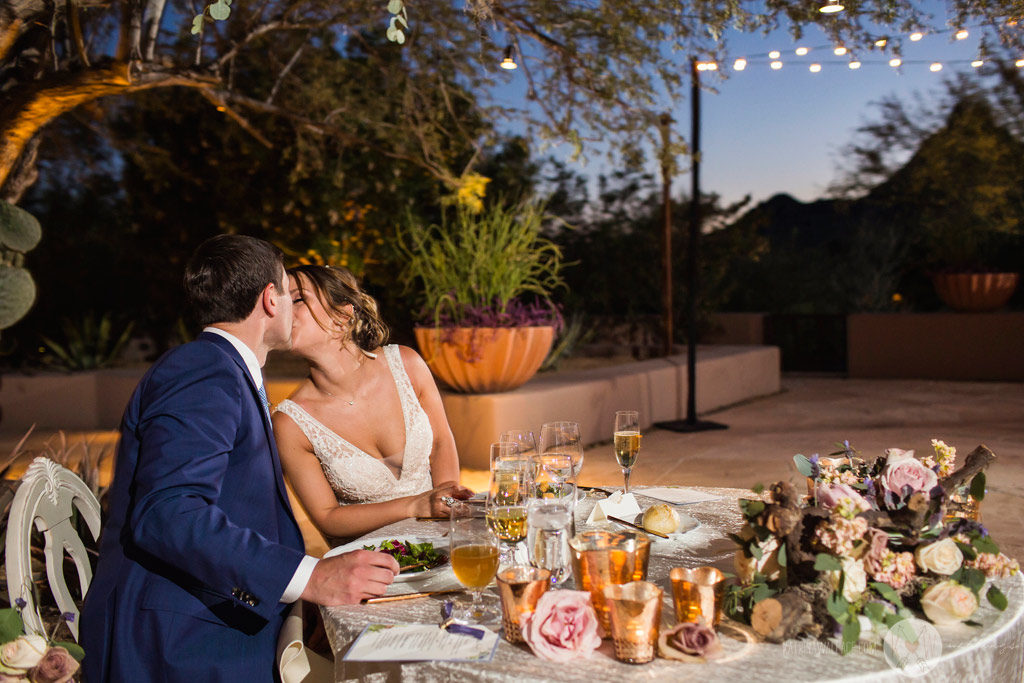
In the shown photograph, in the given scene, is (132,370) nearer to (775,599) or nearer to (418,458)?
(418,458)

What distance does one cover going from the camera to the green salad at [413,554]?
184 cm

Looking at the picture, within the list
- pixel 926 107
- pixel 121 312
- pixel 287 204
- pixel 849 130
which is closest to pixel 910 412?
pixel 287 204

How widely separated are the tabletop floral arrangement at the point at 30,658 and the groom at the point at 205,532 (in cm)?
4

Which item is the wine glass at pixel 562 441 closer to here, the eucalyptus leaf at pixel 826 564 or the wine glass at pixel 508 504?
the wine glass at pixel 508 504

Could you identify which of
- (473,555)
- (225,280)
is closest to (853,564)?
(473,555)

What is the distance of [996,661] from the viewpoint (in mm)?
1375

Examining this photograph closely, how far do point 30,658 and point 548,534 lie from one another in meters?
1.22

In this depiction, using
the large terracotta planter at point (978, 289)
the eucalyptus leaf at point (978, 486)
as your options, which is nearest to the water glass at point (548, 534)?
the eucalyptus leaf at point (978, 486)

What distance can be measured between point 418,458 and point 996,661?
205 centimetres

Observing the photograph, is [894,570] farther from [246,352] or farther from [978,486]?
[246,352]

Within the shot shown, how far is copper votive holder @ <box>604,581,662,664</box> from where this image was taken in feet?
4.23

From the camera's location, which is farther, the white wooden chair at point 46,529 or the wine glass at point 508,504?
the white wooden chair at point 46,529

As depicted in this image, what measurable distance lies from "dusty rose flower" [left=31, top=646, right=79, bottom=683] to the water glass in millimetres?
1080

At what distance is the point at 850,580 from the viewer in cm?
131
